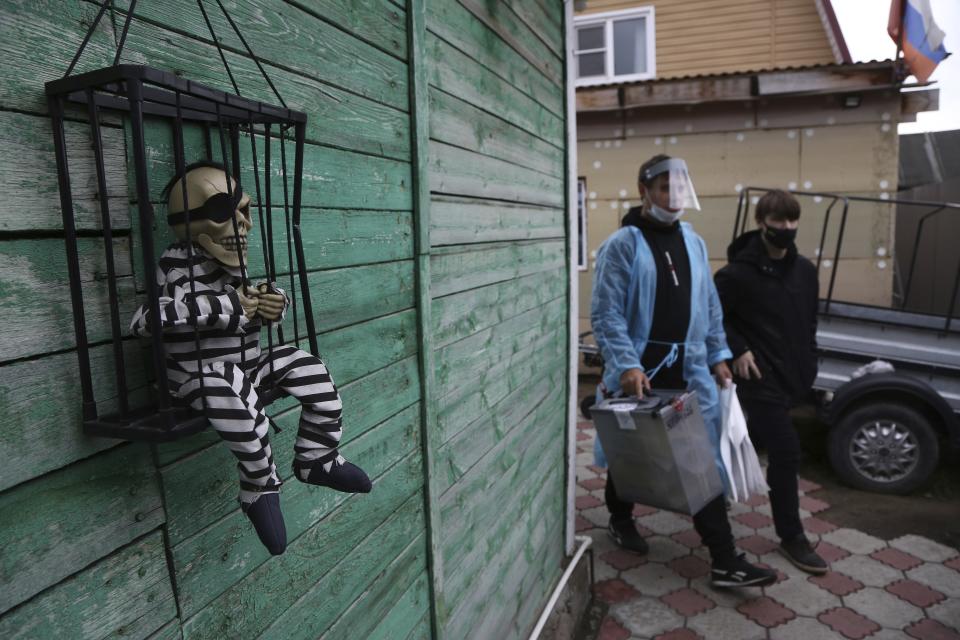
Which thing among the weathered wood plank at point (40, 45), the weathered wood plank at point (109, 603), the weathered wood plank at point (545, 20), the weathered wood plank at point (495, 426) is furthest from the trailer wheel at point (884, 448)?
the weathered wood plank at point (40, 45)

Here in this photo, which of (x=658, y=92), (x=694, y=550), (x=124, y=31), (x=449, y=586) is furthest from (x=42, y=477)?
(x=658, y=92)

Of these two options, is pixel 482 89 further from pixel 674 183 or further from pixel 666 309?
pixel 666 309

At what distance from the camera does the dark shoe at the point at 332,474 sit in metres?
1.15

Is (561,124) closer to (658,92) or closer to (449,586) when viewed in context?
(449,586)

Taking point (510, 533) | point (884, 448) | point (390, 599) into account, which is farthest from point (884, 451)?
point (390, 599)

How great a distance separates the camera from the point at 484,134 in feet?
7.52

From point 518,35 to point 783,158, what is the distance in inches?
219

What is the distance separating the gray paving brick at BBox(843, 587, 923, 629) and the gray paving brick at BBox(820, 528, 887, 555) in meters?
0.44

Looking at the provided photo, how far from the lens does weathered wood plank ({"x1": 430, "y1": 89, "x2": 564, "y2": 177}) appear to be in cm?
196

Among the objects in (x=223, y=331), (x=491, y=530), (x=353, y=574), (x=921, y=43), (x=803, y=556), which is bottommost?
(x=803, y=556)

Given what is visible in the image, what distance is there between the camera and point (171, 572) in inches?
42.3

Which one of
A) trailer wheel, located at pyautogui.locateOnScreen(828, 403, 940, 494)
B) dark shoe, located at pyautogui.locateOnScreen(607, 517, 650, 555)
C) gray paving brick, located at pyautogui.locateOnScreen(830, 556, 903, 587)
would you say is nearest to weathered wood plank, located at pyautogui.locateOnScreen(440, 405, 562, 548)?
dark shoe, located at pyautogui.locateOnScreen(607, 517, 650, 555)

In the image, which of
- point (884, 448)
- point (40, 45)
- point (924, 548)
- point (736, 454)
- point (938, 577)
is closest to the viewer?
point (40, 45)

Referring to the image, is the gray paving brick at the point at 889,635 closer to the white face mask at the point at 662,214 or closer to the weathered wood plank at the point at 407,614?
the white face mask at the point at 662,214
